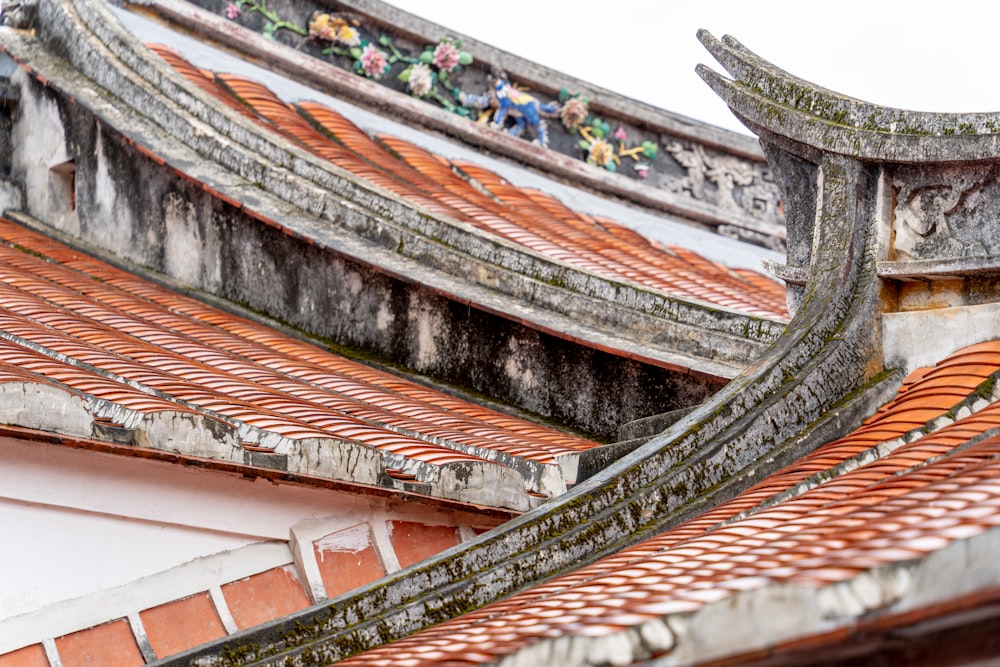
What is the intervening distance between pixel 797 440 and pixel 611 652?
Answer: 1896mm

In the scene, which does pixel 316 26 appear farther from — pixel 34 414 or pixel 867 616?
pixel 867 616

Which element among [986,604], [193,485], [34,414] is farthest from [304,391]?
[986,604]

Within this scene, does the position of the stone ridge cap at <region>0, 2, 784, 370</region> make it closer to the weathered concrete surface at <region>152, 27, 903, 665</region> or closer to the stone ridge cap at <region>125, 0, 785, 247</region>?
the weathered concrete surface at <region>152, 27, 903, 665</region>

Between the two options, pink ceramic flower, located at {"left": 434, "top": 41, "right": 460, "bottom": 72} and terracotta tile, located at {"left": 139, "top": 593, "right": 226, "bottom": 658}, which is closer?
terracotta tile, located at {"left": 139, "top": 593, "right": 226, "bottom": 658}

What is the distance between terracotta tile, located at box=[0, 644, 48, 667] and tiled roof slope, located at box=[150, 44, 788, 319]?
309cm

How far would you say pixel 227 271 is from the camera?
250 inches

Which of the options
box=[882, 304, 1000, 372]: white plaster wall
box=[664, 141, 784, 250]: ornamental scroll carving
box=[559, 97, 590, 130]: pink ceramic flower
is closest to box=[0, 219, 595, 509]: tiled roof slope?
box=[882, 304, 1000, 372]: white plaster wall

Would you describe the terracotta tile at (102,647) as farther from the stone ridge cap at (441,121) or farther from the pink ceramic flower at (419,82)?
the pink ceramic flower at (419,82)

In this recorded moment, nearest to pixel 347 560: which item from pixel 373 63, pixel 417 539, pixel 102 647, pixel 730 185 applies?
pixel 417 539

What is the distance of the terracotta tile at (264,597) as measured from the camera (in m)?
3.88

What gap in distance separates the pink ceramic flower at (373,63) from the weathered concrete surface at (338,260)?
194cm

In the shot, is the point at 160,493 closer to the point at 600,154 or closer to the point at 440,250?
the point at 440,250

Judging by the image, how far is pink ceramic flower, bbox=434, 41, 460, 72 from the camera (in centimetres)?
889

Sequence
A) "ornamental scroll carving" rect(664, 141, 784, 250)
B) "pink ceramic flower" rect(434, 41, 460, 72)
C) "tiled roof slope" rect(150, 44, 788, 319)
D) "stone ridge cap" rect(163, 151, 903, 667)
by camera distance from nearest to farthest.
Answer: "stone ridge cap" rect(163, 151, 903, 667)
"tiled roof slope" rect(150, 44, 788, 319)
"pink ceramic flower" rect(434, 41, 460, 72)
"ornamental scroll carving" rect(664, 141, 784, 250)
